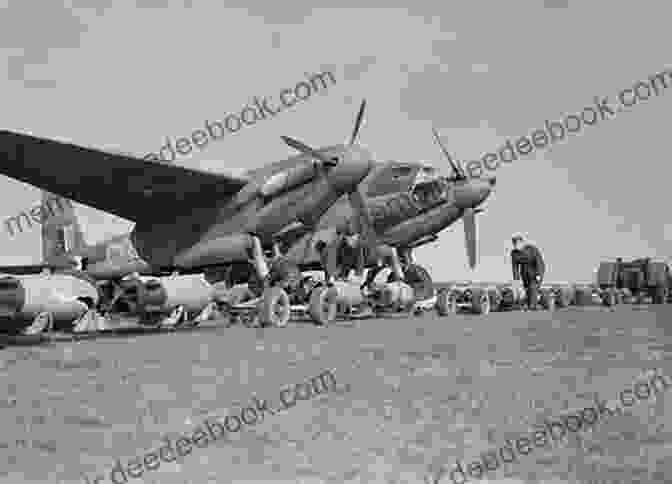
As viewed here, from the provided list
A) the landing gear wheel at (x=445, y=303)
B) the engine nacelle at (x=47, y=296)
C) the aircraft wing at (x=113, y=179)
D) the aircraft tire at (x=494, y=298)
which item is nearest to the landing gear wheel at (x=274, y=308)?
the aircraft wing at (x=113, y=179)

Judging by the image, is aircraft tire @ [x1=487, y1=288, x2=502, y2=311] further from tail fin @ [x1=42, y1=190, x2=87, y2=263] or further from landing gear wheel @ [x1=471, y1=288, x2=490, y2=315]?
tail fin @ [x1=42, y1=190, x2=87, y2=263]

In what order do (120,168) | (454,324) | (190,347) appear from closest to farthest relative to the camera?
(190,347) → (120,168) → (454,324)

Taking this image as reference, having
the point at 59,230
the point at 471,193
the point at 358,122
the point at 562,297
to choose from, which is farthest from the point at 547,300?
the point at 59,230

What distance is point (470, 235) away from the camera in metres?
23.4

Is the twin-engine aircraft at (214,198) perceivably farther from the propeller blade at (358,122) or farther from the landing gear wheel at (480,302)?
the landing gear wheel at (480,302)

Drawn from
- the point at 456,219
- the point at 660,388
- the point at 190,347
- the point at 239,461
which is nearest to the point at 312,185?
the point at 190,347

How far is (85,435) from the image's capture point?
5672 mm

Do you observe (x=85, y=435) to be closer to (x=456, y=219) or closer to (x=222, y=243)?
(x=222, y=243)

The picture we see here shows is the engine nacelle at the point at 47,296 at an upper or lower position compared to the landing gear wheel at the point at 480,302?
upper

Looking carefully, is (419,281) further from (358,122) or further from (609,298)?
(609,298)

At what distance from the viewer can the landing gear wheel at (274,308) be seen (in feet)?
50.7

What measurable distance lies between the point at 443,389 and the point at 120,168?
9.87 meters

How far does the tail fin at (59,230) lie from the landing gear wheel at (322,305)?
11.5m

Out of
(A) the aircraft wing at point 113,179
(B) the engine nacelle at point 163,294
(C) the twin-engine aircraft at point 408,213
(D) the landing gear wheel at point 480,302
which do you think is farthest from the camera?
(D) the landing gear wheel at point 480,302
